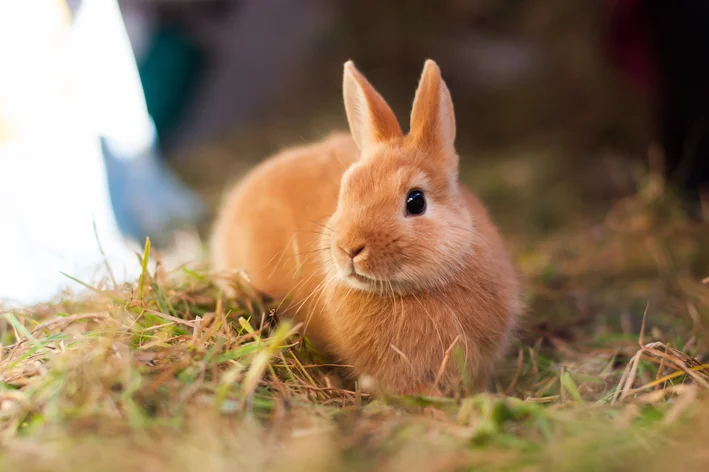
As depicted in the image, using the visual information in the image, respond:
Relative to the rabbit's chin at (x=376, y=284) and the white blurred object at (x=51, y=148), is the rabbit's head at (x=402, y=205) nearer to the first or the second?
the rabbit's chin at (x=376, y=284)

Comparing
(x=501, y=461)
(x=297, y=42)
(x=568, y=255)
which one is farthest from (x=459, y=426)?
(x=297, y=42)

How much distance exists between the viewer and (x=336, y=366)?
232 centimetres

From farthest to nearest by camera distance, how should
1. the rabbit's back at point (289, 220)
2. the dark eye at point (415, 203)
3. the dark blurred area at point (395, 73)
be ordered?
the dark blurred area at point (395, 73), the rabbit's back at point (289, 220), the dark eye at point (415, 203)

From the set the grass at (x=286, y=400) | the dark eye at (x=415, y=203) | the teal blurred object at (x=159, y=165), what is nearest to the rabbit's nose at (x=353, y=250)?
the dark eye at (x=415, y=203)

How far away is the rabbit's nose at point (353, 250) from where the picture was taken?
1971 millimetres

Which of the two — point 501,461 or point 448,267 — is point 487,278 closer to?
point 448,267

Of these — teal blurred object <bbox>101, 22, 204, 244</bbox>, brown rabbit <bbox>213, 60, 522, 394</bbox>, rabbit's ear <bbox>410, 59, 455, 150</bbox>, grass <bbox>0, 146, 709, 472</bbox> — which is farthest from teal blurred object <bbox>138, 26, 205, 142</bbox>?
rabbit's ear <bbox>410, 59, 455, 150</bbox>

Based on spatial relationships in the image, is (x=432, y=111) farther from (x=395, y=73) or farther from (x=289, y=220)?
(x=395, y=73)

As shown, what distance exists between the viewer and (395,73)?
5.77 m

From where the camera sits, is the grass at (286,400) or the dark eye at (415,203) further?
the dark eye at (415,203)

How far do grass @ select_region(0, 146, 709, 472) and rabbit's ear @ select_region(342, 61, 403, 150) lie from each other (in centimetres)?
88

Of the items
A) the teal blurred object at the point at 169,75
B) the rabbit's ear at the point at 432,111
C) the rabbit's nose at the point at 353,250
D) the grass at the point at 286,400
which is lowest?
the grass at the point at 286,400

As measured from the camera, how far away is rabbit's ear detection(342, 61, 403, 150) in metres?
2.29

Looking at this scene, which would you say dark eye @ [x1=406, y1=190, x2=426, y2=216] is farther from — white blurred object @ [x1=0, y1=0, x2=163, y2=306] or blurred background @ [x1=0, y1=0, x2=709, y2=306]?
blurred background @ [x1=0, y1=0, x2=709, y2=306]
